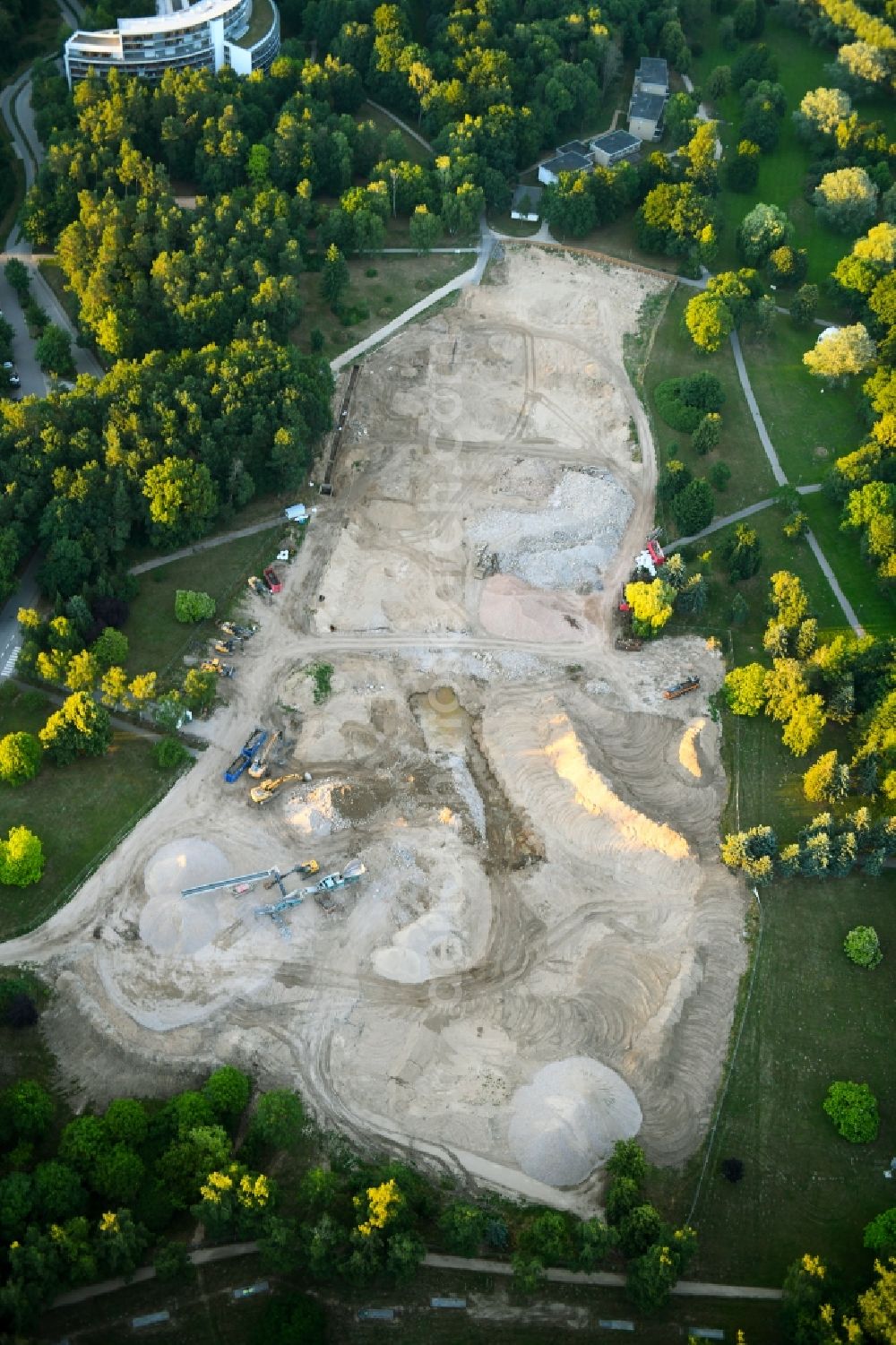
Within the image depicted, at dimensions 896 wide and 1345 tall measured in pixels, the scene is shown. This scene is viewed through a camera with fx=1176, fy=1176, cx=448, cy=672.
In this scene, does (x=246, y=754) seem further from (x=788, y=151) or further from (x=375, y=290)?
(x=788, y=151)

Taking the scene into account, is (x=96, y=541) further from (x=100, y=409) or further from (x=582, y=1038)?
(x=582, y=1038)

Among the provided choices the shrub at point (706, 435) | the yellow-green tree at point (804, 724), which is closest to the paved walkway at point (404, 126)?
the shrub at point (706, 435)

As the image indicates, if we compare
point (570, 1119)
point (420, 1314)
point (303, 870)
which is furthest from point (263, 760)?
point (420, 1314)

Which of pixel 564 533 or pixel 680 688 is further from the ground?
pixel 564 533

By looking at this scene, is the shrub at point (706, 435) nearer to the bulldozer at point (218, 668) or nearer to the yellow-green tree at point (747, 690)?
the yellow-green tree at point (747, 690)

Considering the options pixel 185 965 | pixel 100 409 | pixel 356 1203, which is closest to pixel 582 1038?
pixel 356 1203

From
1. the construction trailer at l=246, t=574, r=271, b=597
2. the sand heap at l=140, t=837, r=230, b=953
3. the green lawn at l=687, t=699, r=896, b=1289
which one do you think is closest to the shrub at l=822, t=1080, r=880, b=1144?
the green lawn at l=687, t=699, r=896, b=1289
